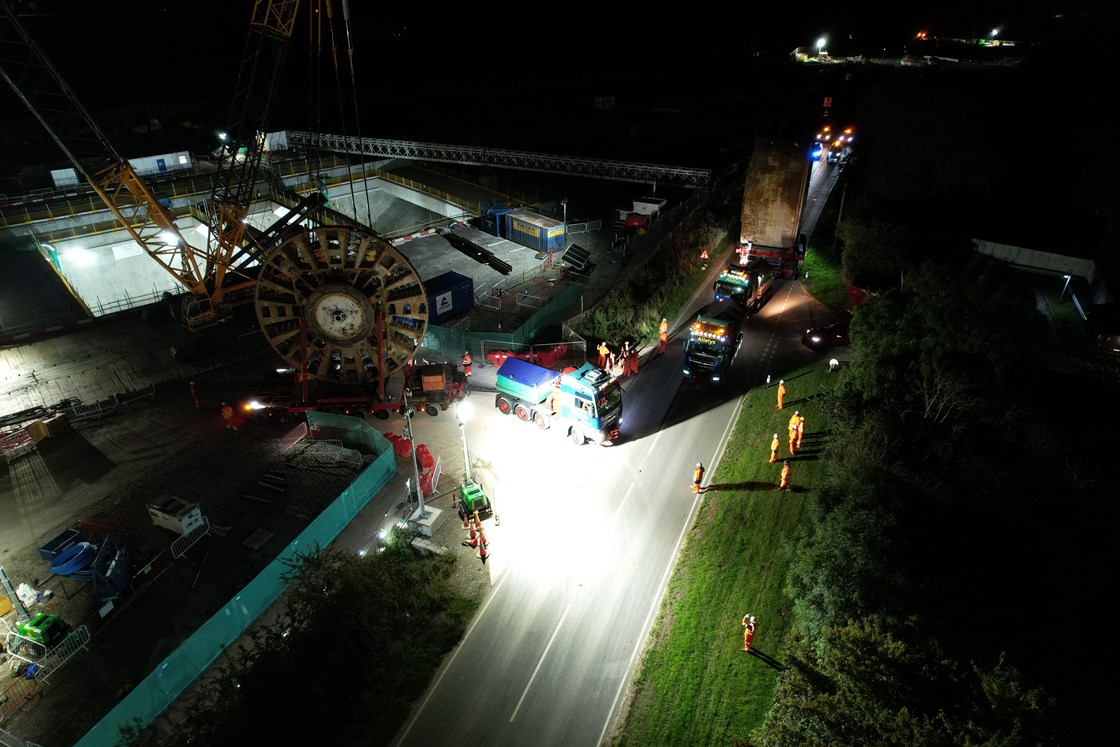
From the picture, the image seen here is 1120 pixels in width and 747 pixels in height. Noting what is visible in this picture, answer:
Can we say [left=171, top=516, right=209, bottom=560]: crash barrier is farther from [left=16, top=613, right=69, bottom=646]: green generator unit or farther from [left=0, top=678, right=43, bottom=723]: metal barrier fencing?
[left=0, top=678, right=43, bottom=723]: metal barrier fencing

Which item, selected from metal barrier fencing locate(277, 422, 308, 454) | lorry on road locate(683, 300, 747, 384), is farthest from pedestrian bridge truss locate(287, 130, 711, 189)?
metal barrier fencing locate(277, 422, 308, 454)

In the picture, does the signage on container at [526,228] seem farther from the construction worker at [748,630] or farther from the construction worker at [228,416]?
the construction worker at [748,630]

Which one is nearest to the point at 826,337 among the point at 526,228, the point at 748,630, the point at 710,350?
the point at 710,350

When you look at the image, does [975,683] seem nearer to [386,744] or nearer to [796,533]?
[796,533]

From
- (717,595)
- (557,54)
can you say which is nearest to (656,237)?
(717,595)

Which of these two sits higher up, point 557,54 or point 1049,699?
point 557,54

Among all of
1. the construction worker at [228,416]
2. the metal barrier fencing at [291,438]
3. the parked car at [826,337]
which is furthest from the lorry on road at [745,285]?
the construction worker at [228,416]
